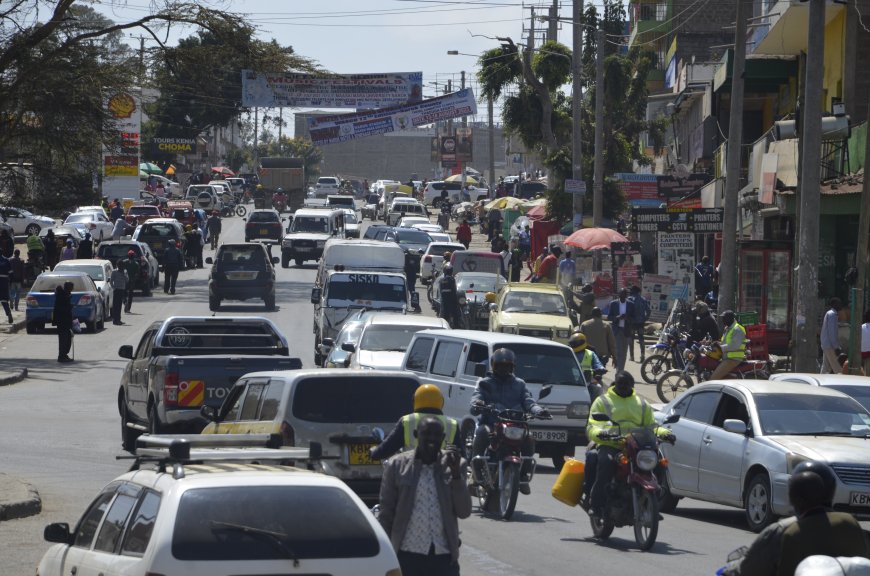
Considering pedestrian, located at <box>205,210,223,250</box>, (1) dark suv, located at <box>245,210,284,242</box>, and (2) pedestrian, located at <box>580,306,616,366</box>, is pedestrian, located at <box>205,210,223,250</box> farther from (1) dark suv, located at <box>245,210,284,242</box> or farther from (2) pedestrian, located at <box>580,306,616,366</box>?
(2) pedestrian, located at <box>580,306,616,366</box>

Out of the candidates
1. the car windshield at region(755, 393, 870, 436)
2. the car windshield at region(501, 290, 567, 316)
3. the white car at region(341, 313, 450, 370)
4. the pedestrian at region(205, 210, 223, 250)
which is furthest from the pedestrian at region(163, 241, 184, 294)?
the car windshield at region(755, 393, 870, 436)

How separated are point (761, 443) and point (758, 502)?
0.58 meters

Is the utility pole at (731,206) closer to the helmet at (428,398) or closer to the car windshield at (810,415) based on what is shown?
the car windshield at (810,415)

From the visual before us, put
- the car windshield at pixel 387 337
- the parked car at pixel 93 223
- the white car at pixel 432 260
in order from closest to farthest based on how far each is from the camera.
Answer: the car windshield at pixel 387 337
the white car at pixel 432 260
the parked car at pixel 93 223

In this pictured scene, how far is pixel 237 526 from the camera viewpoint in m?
6.56

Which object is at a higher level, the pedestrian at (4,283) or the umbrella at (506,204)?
the umbrella at (506,204)

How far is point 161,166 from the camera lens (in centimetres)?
11731

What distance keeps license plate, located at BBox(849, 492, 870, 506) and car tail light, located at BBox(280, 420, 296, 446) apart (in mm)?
5210

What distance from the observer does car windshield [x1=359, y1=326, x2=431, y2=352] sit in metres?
22.0

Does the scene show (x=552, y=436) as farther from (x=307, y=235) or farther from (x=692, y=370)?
(x=307, y=235)

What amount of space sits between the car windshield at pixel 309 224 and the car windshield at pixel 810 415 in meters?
39.9

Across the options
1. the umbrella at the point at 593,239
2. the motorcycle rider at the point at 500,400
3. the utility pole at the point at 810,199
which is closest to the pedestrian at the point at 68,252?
the umbrella at the point at 593,239

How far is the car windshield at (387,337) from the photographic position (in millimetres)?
21953

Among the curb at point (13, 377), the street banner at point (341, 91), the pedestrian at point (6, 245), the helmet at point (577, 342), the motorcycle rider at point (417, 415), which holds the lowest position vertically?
the curb at point (13, 377)
